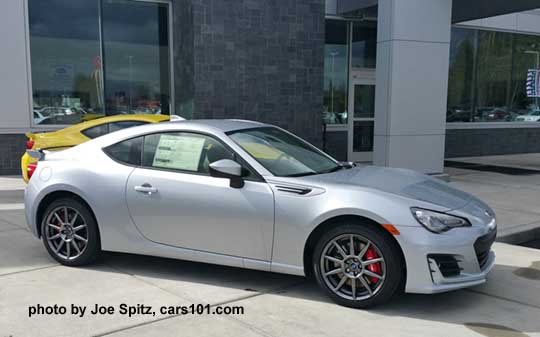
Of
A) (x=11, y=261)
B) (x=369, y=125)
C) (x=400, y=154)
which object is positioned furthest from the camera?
(x=369, y=125)

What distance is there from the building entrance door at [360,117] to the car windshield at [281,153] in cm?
943

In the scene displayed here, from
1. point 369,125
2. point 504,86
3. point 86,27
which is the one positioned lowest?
point 369,125

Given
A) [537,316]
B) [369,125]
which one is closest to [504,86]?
[369,125]

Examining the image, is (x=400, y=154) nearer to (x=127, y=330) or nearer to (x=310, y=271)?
(x=310, y=271)

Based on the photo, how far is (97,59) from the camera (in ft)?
40.5

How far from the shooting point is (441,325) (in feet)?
12.8

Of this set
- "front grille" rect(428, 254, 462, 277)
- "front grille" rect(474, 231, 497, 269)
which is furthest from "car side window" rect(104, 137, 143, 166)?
"front grille" rect(474, 231, 497, 269)

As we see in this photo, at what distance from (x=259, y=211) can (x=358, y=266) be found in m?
0.93

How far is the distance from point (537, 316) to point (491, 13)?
9.13 m

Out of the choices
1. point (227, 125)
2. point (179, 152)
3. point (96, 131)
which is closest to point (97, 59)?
point (96, 131)

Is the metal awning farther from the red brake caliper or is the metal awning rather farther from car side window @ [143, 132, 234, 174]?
the red brake caliper

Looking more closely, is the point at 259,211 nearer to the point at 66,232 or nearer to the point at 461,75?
the point at 66,232

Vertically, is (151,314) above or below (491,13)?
below

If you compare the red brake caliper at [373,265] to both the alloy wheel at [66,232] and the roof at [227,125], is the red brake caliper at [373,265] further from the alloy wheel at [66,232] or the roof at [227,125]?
the alloy wheel at [66,232]
